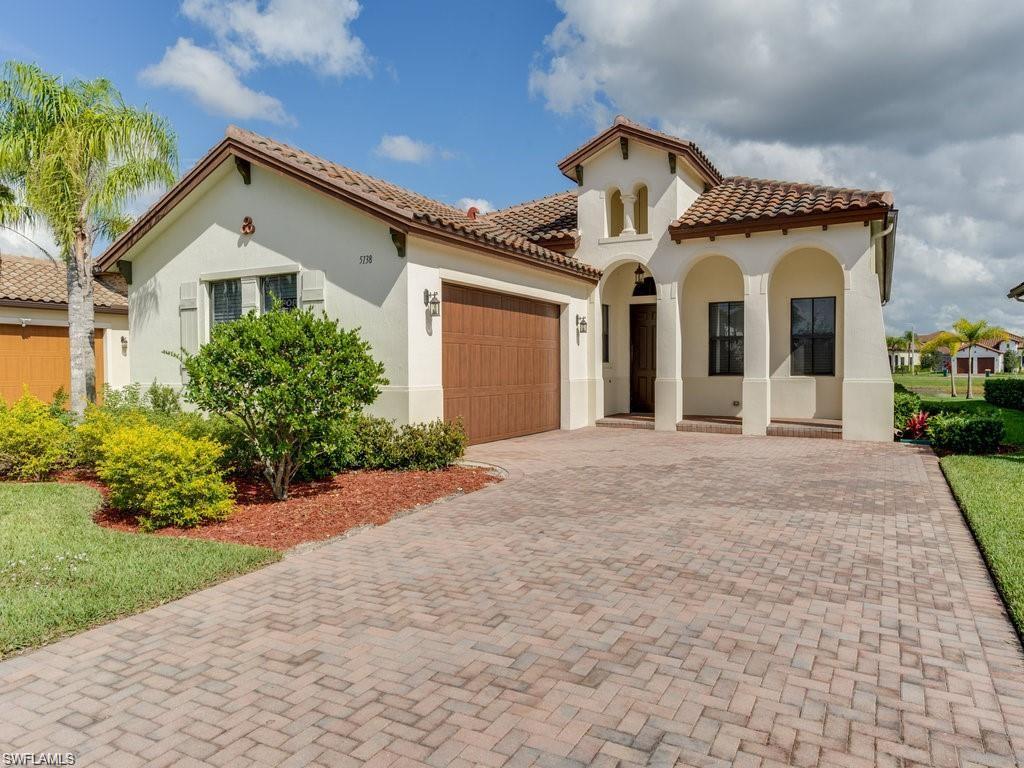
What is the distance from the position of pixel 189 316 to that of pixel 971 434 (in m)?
14.7

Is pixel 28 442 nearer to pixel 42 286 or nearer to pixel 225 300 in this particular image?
pixel 225 300

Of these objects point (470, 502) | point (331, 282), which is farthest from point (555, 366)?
point (470, 502)

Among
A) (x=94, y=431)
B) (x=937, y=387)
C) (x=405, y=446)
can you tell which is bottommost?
(x=937, y=387)

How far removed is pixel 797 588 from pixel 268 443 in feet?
20.2

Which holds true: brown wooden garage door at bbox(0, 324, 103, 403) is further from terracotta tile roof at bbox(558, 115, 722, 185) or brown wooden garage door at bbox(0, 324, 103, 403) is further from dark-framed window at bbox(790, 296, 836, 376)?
dark-framed window at bbox(790, 296, 836, 376)

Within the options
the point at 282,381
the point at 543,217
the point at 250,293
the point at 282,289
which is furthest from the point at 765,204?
the point at 282,381

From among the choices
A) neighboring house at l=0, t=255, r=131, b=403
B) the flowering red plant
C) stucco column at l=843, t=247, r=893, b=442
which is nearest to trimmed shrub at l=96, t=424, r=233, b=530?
neighboring house at l=0, t=255, r=131, b=403

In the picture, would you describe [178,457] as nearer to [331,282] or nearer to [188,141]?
[331,282]

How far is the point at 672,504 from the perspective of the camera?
781cm

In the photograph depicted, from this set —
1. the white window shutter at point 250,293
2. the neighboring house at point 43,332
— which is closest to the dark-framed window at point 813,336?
the white window shutter at point 250,293

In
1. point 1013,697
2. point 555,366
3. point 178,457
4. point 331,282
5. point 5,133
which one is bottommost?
point 1013,697

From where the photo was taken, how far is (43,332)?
1811cm

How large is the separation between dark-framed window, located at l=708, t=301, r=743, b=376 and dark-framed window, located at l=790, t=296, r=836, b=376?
125 cm

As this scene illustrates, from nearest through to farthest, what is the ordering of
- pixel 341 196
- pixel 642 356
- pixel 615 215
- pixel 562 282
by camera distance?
pixel 341 196 < pixel 562 282 < pixel 615 215 < pixel 642 356
